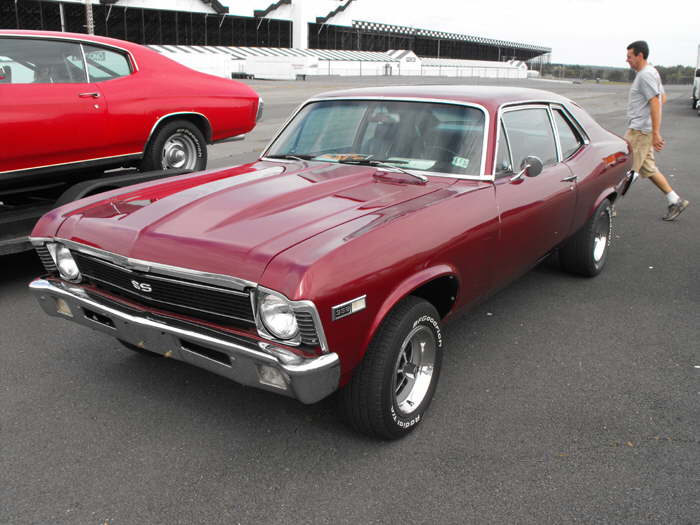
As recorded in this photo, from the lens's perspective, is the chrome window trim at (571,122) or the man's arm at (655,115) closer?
the chrome window trim at (571,122)

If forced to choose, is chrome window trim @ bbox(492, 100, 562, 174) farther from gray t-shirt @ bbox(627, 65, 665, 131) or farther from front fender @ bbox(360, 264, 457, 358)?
gray t-shirt @ bbox(627, 65, 665, 131)

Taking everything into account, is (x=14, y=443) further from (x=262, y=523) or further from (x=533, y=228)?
(x=533, y=228)

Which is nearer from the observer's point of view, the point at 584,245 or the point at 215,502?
the point at 215,502

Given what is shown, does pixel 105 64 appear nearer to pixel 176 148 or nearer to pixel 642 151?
pixel 176 148

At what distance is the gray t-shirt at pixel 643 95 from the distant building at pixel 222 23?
4607 cm

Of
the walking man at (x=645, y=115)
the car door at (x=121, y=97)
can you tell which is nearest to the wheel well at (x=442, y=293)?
the car door at (x=121, y=97)

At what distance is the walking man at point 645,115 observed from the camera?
22.0 feet

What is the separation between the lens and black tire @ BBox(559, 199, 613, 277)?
4977 mm

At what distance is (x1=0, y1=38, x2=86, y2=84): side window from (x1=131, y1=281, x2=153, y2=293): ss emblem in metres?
3.25

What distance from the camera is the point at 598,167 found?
4.98 meters

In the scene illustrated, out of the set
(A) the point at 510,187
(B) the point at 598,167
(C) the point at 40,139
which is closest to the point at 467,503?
(A) the point at 510,187

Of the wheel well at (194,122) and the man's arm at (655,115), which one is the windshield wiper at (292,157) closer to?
the wheel well at (194,122)

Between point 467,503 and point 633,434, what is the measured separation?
1.03m

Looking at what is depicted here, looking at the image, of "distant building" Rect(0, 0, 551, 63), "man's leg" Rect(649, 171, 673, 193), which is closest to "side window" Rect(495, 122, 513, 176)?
"man's leg" Rect(649, 171, 673, 193)
